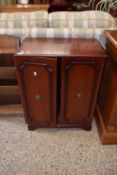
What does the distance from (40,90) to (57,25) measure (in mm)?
589

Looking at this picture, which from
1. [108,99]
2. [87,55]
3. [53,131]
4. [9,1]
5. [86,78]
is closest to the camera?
[87,55]

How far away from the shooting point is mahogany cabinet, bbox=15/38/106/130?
116 centimetres

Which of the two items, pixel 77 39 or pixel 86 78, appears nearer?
pixel 86 78

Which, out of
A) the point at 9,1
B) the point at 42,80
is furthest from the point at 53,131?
the point at 9,1

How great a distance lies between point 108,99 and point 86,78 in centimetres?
30

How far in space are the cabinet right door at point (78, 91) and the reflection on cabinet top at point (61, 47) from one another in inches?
2.5

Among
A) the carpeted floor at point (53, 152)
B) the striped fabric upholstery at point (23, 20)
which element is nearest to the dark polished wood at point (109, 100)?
the carpeted floor at point (53, 152)

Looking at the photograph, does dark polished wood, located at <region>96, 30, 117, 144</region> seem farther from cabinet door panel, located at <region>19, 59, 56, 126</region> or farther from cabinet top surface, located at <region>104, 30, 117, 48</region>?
cabinet door panel, located at <region>19, 59, 56, 126</region>

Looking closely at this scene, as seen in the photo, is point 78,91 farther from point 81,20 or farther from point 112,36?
point 81,20

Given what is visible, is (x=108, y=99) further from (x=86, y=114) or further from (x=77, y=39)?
(x=77, y=39)

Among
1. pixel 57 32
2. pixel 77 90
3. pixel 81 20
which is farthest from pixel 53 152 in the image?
pixel 81 20

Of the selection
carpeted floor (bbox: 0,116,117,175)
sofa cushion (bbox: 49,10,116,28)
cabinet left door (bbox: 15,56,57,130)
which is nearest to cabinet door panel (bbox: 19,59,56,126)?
cabinet left door (bbox: 15,56,57,130)

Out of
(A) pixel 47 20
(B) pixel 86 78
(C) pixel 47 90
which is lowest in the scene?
(C) pixel 47 90

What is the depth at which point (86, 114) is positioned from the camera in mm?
1485
